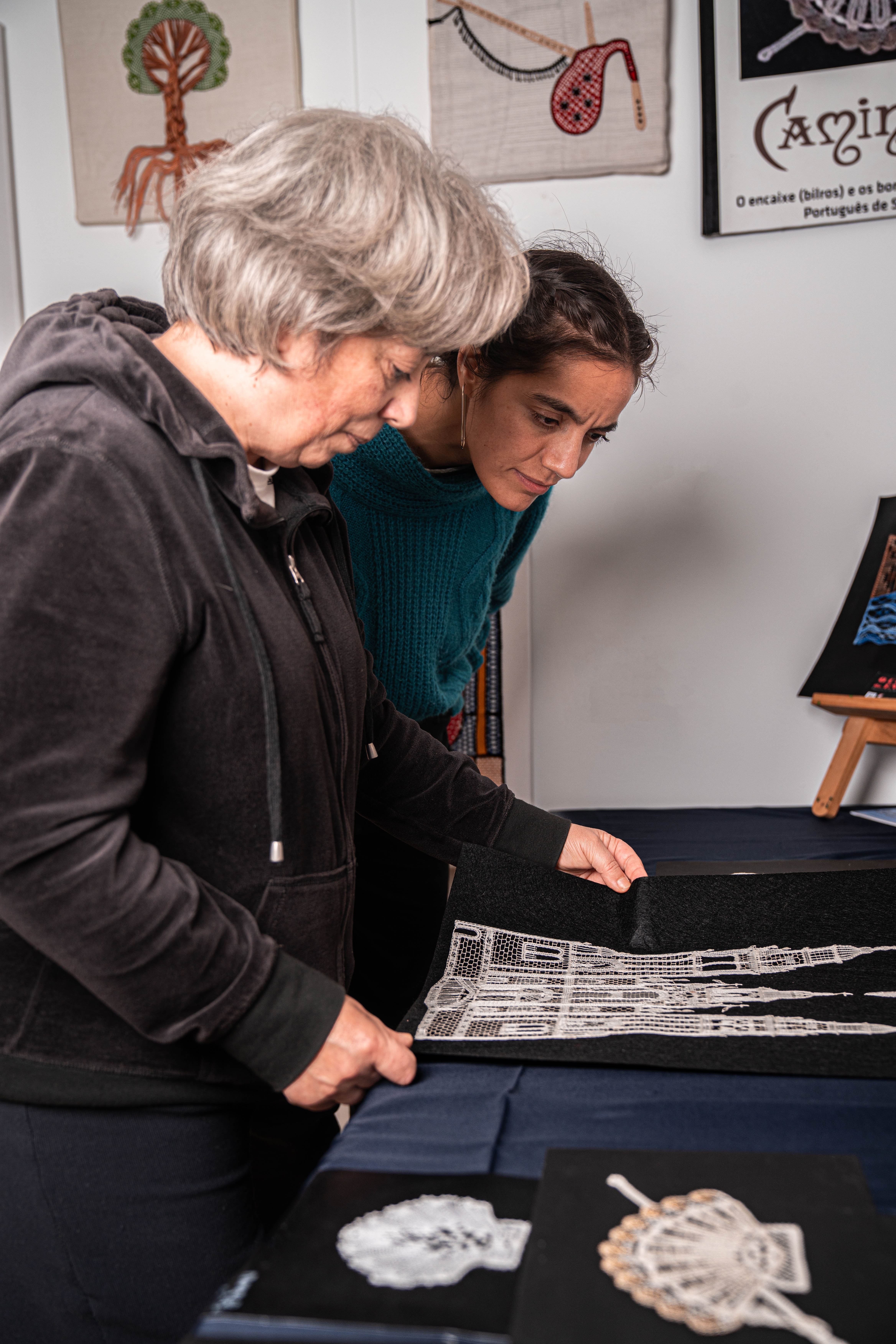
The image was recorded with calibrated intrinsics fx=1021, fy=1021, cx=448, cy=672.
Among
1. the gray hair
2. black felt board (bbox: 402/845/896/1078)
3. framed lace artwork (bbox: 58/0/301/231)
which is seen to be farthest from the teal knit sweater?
framed lace artwork (bbox: 58/0/301/231)

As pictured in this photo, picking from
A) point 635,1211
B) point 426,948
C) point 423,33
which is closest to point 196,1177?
point 635,1211

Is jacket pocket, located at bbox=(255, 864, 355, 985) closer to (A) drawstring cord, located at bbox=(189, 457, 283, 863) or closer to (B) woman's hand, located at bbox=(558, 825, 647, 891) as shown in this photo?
(A) drawstring cord, located at bbox=(189, 457, 283, 863)

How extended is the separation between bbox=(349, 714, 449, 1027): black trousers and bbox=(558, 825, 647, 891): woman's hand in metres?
0.42

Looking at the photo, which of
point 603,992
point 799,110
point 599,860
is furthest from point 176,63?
point 603,992

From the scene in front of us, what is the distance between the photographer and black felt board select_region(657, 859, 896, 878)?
3.68ft

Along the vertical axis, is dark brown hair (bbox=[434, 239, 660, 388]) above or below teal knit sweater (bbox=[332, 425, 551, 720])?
above

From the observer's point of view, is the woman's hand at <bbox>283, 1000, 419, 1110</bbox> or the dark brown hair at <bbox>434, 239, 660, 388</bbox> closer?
the woman's hand at <bbox>283, 1000, 419, 1110</bbox>

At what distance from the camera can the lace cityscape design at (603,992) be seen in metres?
0.82

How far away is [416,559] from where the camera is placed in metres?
1.37

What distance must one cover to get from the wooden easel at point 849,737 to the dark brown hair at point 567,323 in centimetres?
89

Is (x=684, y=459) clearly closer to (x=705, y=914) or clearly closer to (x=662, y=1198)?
(x=705, y=914)

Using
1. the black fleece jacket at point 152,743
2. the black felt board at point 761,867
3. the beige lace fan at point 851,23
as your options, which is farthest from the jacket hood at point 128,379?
the beige lace fan at point 851,23

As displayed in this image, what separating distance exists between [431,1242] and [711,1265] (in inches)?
5.6

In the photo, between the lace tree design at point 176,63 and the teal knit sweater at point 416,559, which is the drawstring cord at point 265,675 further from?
the lace tree design at point 176,63
